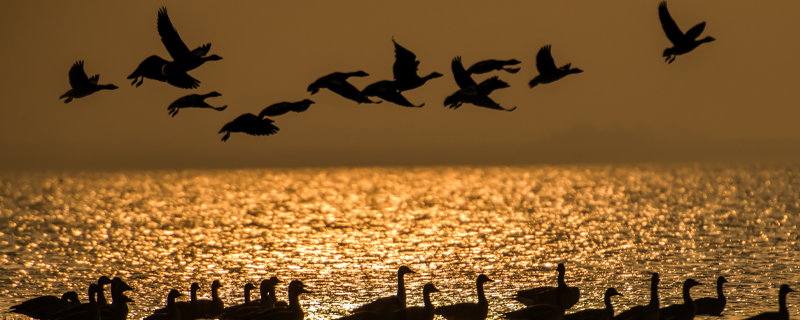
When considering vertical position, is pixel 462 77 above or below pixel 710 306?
above

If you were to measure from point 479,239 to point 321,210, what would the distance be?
51833 millimetres

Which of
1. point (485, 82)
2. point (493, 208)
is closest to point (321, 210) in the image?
point (493, 208)

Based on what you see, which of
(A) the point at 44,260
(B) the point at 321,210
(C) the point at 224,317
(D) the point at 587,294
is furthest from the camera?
(B) the point at 321,210

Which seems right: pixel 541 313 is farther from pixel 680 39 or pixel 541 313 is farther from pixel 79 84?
pixel 79 84

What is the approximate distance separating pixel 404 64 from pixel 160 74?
182 inches

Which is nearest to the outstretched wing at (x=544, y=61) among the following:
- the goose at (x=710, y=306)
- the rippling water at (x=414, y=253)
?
the goose at (x=710, y=306)

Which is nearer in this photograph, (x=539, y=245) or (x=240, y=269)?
(x=240, y=269)

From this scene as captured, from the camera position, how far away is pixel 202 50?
56.4 ft

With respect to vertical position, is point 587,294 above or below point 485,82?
below

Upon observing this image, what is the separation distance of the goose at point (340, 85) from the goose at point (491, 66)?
6.88 feet

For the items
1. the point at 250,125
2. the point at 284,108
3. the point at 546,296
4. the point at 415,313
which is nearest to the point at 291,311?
the point at 415,313

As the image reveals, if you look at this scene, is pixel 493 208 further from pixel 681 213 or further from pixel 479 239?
pixel 479 239

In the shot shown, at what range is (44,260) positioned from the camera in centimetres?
4984

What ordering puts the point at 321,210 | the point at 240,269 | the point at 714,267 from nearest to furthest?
the point at 714,267
the point at 240,269
the point at 321,210
